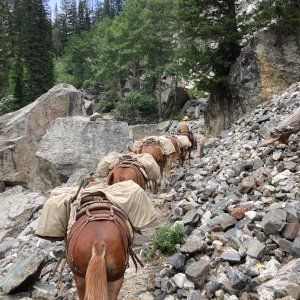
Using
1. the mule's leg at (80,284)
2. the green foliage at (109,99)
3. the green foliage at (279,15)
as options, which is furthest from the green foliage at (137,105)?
the mule's leg at (80,284)

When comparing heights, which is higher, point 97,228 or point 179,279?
point 97,228

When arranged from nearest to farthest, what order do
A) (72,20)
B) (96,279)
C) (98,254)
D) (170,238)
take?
(96,279), (98,254), (170,238), (72,20)

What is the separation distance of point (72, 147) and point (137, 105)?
2466 centimetres

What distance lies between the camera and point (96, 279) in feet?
13.1

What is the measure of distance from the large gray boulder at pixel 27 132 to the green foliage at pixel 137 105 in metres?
19.3

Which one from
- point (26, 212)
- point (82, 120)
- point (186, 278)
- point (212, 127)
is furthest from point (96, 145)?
point (186, 278)

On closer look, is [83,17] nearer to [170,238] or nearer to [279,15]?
[279,15]

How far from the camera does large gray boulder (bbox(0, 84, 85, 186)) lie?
17734mm

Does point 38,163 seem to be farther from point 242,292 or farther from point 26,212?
point 242,292

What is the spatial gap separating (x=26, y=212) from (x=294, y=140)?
27.0ft

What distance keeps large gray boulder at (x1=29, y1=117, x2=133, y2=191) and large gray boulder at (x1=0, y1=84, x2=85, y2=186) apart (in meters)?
1.78

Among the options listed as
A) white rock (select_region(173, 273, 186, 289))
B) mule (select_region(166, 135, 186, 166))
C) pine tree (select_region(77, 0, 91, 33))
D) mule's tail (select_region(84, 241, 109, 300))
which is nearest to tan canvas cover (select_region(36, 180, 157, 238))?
mule's tail (select_region(84, 241, 109, 300))

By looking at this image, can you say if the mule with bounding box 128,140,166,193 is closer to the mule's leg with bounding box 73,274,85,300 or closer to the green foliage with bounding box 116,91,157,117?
the mule's leg with bounding box 73,274,85,300

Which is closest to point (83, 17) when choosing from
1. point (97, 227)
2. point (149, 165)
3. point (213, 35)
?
point (213, 35)
